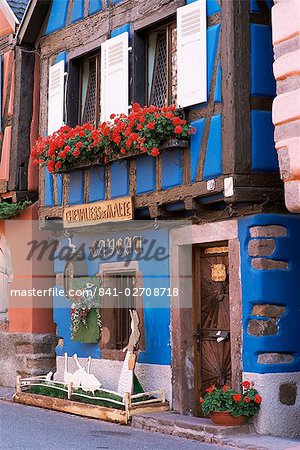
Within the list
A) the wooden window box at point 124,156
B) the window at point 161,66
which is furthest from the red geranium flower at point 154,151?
the window at point 161,66

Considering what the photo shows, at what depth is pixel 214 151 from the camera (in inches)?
351

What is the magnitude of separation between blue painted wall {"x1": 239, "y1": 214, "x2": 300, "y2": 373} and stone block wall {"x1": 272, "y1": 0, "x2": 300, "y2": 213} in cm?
111

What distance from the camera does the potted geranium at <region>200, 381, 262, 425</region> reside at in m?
8.44

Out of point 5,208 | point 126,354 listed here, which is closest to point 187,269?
point 126,354

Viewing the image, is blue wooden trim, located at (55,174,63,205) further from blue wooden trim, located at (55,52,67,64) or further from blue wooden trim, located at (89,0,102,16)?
blue wooden trim, located at (89,0,102,16)

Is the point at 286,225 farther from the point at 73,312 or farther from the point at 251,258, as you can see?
the point at 73,312

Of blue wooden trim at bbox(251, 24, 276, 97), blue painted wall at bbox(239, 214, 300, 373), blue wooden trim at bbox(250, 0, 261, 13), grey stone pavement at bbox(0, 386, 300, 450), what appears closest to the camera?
grey stone pavement at bbox(0, 386, 300, 450)

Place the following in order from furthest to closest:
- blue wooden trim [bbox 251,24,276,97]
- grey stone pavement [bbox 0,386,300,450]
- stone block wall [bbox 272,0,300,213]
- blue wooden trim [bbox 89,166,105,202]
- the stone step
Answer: blue wooden trim [bbox 89,166,105,202]
blue wooden trim [bbox 251,24,276,97]
the stone step
grey stone pavement [bbox 0,386,300,450]
stone block wall [bbox 272,0,300,213]

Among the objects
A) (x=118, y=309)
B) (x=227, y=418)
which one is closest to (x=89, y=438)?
(x=227, y=418)

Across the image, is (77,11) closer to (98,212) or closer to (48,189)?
(48,189)

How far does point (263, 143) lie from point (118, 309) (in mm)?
3374

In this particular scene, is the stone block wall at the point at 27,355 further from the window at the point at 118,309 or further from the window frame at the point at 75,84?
the window frame at the point at 75,84

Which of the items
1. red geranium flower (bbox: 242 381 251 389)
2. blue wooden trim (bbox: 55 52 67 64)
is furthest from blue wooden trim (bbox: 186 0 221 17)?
red geranium flower (bbox: 242 381 251 389)

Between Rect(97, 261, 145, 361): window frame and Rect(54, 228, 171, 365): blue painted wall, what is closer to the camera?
Rect(54, 228, 171, 365): blue painted wall
